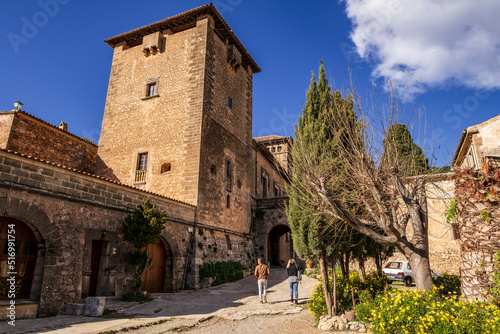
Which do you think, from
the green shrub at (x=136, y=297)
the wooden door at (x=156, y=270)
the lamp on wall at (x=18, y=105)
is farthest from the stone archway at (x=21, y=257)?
the lamp on wall at (x=18, y=105)

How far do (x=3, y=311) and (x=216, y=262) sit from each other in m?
9.07

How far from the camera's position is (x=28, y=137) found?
47.2ft

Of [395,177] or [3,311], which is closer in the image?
[395,177]

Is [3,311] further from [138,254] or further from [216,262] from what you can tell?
[216,262]

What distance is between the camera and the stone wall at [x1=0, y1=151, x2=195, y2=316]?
304 inches

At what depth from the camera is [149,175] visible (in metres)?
15.8

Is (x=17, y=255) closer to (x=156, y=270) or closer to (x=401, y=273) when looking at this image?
(x=156, y=270)

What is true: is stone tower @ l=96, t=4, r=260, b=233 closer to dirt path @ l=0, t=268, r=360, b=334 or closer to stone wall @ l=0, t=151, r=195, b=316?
stone wall @ l=0, t=151, r=195, b=316

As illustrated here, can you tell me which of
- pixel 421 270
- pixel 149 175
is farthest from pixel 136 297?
pixel 421 270

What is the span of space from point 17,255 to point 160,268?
5519 millimetres

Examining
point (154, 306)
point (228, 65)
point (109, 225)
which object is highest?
point (228, 65)

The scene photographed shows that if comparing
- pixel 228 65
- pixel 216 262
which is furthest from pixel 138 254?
pixel 228 65

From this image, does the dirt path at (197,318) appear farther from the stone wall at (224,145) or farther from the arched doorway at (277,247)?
the arched doorway at (277,247)

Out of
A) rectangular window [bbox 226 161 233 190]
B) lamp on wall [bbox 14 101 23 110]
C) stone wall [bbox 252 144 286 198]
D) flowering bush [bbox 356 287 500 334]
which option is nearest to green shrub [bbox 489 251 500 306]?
flowering bush [bbox 356 287 500 334]
